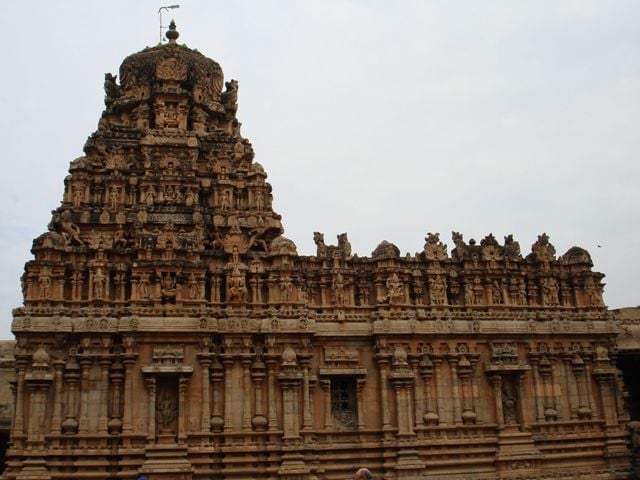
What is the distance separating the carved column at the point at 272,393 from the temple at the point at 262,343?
0.06 metres

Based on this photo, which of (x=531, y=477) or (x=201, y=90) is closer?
(x=531, y=477)

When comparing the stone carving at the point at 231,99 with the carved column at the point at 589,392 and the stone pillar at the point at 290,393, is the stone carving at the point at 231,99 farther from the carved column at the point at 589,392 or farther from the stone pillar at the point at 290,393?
the carved column at the point at 589,392

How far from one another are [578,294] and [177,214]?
580 inches

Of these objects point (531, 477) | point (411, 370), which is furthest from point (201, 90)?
point (531, 477)

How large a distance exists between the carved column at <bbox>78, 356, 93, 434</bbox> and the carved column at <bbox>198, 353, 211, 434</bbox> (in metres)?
3.29

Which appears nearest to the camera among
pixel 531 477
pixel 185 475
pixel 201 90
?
pixel 185 475

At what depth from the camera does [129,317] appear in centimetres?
2111

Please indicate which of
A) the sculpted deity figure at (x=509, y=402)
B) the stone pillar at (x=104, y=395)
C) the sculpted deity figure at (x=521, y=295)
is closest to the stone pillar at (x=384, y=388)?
the sculpted deity figure at (x=509, y=402)

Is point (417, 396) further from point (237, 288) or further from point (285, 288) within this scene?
point (237, 288)

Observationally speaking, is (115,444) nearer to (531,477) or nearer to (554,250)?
(531,477)

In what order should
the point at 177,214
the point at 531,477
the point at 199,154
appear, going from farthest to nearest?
the point at 199,154, the point at 177,214, the point at 531,477

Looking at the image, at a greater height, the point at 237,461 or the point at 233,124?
the point at 233,124

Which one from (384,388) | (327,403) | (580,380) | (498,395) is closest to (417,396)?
(384,388)

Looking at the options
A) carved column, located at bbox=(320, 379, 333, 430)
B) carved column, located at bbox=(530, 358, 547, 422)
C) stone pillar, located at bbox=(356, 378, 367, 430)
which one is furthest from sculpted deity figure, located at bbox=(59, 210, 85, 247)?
carved column, located at bbox=(530, 358, 547, 422)
